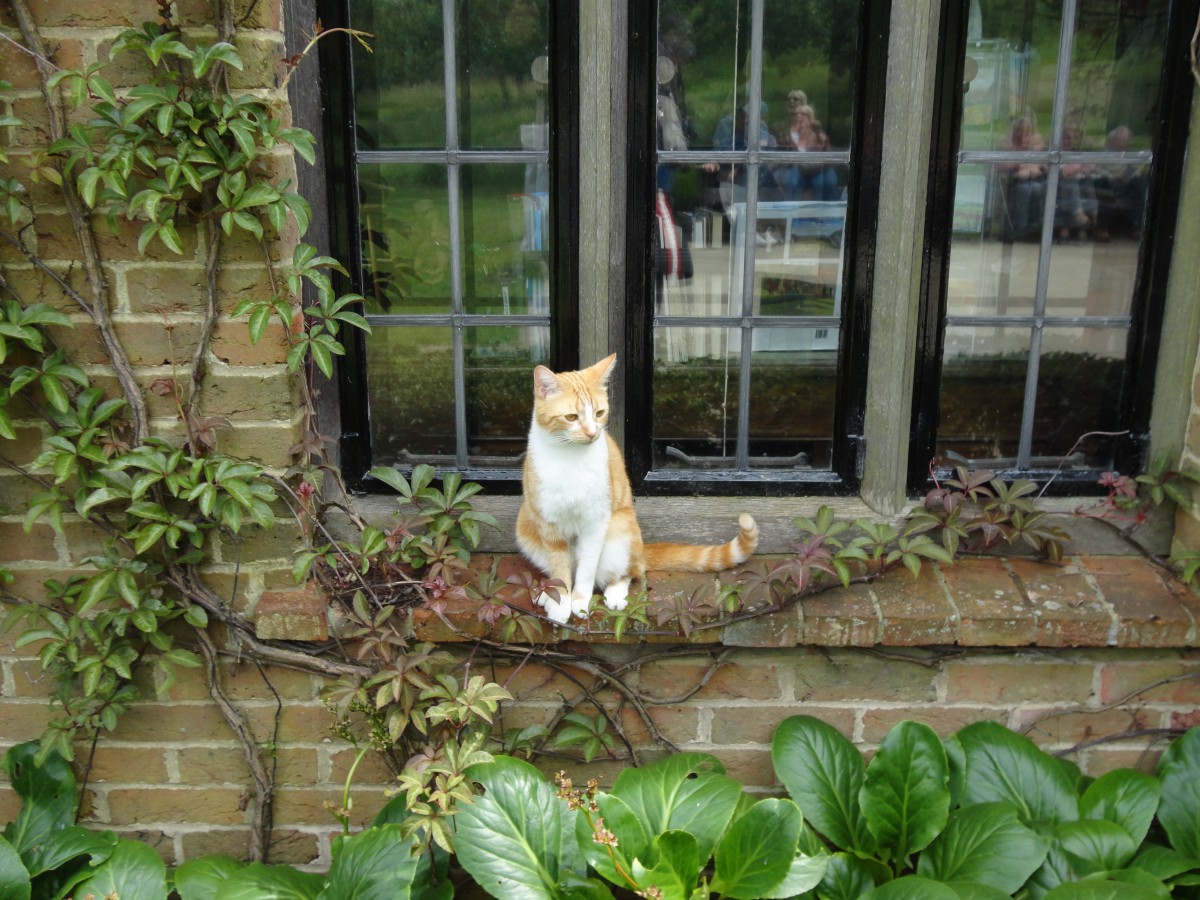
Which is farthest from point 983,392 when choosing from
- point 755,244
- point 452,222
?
point 452,222

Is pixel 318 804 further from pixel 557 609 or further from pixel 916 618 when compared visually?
pixel 916 618

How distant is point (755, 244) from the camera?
2756 mm

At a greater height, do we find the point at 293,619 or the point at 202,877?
the point at 293,619

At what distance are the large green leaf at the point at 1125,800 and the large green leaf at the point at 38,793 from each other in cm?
249

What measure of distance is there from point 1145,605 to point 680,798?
1.23 m

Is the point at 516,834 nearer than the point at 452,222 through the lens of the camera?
Yes

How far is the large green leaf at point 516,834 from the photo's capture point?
7.89 ft

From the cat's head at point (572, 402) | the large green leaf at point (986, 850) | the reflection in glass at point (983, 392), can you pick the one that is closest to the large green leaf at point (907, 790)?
the large green leaf at point (986, 850)

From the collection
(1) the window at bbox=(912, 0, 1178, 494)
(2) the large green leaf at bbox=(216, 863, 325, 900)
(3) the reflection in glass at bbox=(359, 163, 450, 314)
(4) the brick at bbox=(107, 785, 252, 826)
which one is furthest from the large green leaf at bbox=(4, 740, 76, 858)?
(1) the window at bbox=(912, 0, 1178, 494)

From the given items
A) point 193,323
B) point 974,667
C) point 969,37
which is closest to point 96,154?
point 193,323

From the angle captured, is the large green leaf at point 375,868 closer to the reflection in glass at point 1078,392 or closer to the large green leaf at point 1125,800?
the large green leaf at point 1125,800

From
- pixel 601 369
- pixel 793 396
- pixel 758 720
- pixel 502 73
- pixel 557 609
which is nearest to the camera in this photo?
pixel 601 369

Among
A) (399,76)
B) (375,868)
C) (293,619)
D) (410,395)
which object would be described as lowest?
(375,868)

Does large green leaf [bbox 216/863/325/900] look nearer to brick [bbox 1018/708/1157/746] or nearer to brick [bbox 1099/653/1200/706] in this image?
brick [bbox 1018/708/1157/746]
